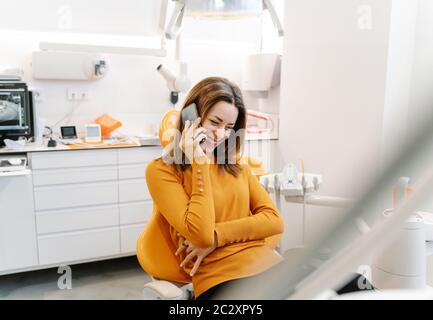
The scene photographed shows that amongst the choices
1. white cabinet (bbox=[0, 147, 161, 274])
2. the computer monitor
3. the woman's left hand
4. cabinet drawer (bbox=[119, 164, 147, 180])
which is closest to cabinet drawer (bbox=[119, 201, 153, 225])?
white cabinet (bbox=[0, 147, 161, 274])

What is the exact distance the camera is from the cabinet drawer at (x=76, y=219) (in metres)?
2.57

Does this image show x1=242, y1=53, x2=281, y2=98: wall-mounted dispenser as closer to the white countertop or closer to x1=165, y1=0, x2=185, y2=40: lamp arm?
x1=165, y1=0, x2=185, y2=40: lamp arm

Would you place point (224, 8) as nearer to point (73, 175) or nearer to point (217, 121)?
point (217, 121)

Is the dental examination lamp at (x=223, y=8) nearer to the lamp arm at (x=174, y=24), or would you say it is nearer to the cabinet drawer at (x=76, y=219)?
the lamp arm at (x=174, y=24)

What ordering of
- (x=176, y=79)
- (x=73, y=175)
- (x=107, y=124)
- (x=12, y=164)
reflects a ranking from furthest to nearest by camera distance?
1. (x=176, y=79)
2. (x=107, y=124)
3. (x=73, y=175)
4. (x=12, y=164)

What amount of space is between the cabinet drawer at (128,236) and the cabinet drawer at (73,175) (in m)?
0.37

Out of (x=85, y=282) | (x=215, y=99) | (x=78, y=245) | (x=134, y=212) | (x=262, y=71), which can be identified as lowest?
(x=85, y=282)

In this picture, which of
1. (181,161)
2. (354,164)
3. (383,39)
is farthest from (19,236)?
(354,164)

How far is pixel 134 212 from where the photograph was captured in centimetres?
281

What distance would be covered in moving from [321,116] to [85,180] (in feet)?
5.25

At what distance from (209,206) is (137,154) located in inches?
64.4

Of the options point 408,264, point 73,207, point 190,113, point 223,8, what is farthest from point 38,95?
point 408,264

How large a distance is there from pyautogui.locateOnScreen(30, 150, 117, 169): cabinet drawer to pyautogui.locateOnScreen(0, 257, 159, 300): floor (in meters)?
0.78

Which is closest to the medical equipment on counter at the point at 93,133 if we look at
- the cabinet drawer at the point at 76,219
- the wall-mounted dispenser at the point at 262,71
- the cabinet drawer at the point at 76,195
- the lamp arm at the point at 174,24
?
the cabinet drawer at the point at 76,195
